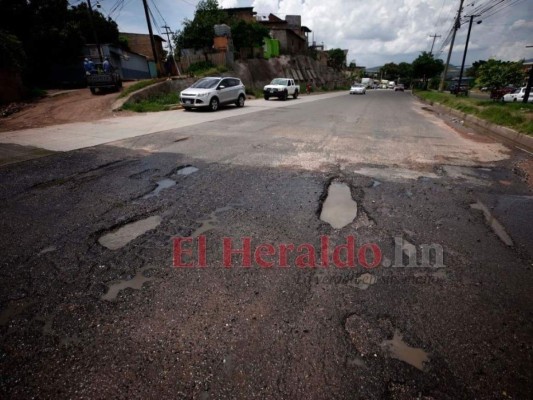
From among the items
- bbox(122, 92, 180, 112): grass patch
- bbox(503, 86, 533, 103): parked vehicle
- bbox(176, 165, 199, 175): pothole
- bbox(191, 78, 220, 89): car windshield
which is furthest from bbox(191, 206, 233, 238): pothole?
bbox(503, 86, 533, 103): parked vehicle

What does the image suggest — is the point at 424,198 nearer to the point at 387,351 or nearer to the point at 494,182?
the point at 494,182

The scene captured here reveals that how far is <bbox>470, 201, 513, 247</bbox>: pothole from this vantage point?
126 inches

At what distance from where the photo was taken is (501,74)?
14391 mm

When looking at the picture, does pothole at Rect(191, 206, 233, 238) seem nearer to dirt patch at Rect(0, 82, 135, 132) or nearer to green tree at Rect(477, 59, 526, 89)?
dirt patch at Rect(0, 82, 135, 132)

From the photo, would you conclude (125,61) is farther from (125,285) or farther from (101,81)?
(125,285)

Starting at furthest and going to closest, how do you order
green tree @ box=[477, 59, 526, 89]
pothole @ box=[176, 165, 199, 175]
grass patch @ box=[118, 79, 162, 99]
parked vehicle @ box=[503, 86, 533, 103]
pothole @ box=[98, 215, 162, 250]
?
parked vehicle @ box=[503, 86, 533, 103] → grass patch @ box=[118, 79, 162, 99] → green tree @ box=[477, 59, 526, 89] → pothole @ box=[176, 165, 199, 175] → pothole @ box=[98, 215, 162, 250]

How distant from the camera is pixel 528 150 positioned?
7.62 m

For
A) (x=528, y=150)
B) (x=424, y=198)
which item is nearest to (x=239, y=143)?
(x=424, y=198)

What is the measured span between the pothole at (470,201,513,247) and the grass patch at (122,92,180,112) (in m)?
14.9

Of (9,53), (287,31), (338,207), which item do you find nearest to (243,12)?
(287,31)

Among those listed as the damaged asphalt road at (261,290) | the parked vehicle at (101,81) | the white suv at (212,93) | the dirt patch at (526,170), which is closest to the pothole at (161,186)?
the damaged asphalt road at (261,290)

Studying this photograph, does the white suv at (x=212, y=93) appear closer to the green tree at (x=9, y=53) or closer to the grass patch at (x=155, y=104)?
the grass patch at (x=155, y=104)

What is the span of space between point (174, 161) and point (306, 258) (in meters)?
4.06

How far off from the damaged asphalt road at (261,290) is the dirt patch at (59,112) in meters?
7.67
